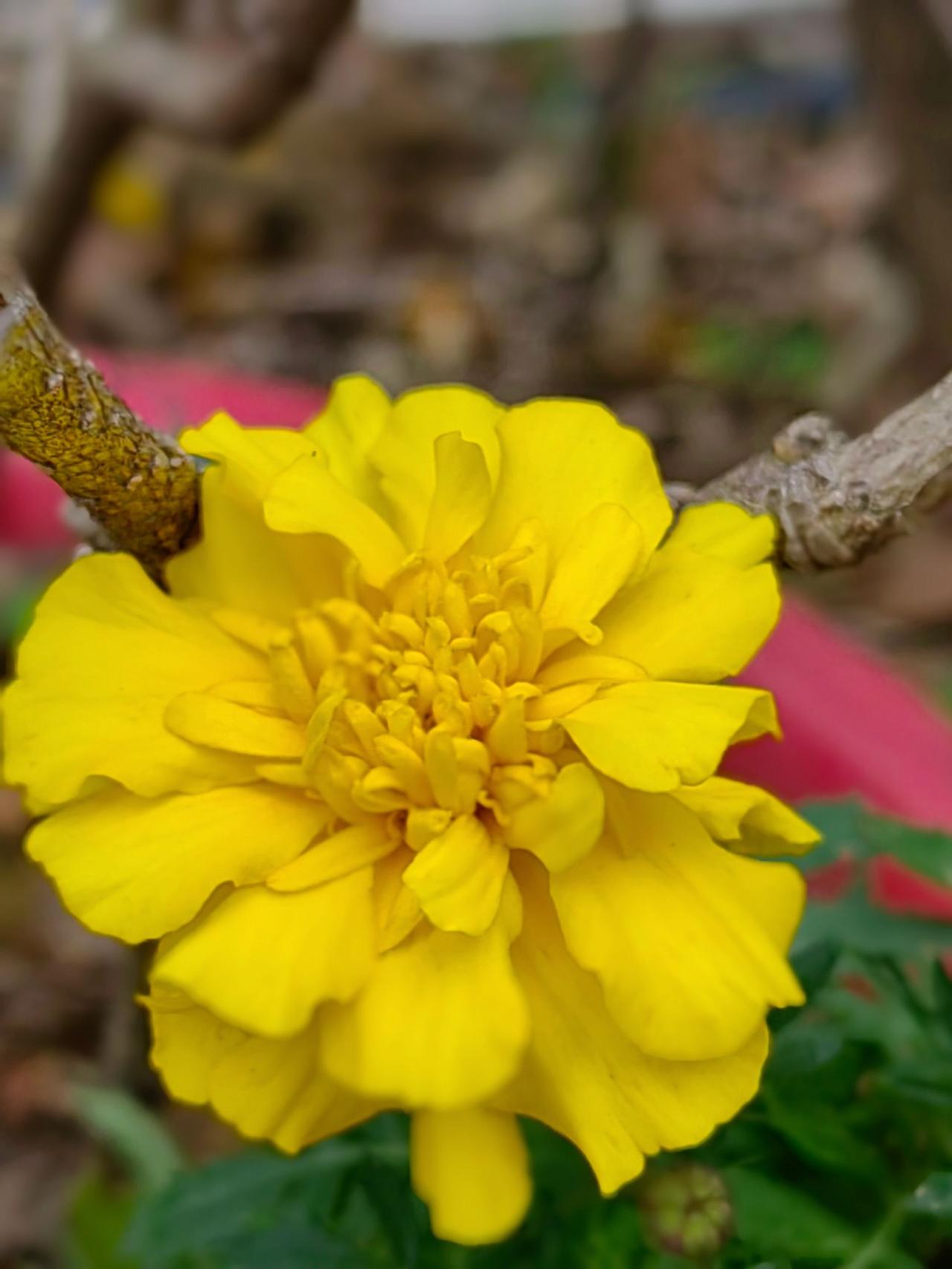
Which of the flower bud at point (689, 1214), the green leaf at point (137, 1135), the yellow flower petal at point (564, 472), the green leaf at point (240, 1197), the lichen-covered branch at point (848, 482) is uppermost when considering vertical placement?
the lichen-covered branch at point (848, 482)

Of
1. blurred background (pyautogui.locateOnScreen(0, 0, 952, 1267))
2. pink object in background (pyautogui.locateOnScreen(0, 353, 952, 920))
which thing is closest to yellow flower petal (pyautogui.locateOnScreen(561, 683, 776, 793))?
blurred background (pyautogui.locateOnScreen(0, 0, 952, 1267))

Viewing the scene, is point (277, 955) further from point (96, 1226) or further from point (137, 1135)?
point (96, 1226)

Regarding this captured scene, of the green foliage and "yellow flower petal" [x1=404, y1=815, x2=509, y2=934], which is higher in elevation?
"yellow flower petal" [x1=404, y1=815, x2=509, y2=934]

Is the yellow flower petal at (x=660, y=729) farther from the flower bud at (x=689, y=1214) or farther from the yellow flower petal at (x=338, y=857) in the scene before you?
the flower bud at (x=689, y=1214)

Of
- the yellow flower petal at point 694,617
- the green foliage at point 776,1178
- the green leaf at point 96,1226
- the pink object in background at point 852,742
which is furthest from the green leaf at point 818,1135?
the green leaf at point 96,1226

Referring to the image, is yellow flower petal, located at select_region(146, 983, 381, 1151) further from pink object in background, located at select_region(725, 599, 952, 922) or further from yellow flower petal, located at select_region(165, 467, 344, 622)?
pink object in background, located at select_region(725, 599, 952, 922)

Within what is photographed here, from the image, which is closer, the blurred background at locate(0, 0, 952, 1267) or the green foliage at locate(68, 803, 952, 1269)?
the green foliage at locate(68, 803, 952, 1269)
